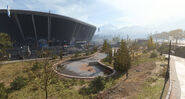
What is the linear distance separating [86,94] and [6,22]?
61.1 meters

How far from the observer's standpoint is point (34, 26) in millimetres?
50156

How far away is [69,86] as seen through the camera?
10.3 m

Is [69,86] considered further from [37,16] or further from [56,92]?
[37,16]

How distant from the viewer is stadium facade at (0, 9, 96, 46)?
4576 centimetres

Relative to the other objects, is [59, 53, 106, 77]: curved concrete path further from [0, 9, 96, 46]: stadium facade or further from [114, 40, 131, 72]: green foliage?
[0, 9, 96, 46]: stadium facade

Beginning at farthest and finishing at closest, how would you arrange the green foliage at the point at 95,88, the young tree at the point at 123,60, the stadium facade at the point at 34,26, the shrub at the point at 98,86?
the stadium facade at the point at 34,26 < the young tree at the point at 123,60 < the shrub at the point at 98,86 < the green foliage at the point at 95,88

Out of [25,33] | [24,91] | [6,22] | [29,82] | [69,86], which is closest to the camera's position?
[24,91]

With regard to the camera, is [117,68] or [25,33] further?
[25,33]

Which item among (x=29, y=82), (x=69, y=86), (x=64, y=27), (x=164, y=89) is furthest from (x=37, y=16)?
(x=164, y=89)

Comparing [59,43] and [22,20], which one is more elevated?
[22,20]

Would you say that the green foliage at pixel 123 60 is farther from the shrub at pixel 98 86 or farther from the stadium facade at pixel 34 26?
the stadium facade at pixel 34 26

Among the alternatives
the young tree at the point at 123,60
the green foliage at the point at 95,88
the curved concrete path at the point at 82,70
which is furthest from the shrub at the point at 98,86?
the young tree at the point at 123,60

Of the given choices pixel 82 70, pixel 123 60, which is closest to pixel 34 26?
pixel 82 70

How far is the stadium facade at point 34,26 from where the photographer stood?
45759mm
